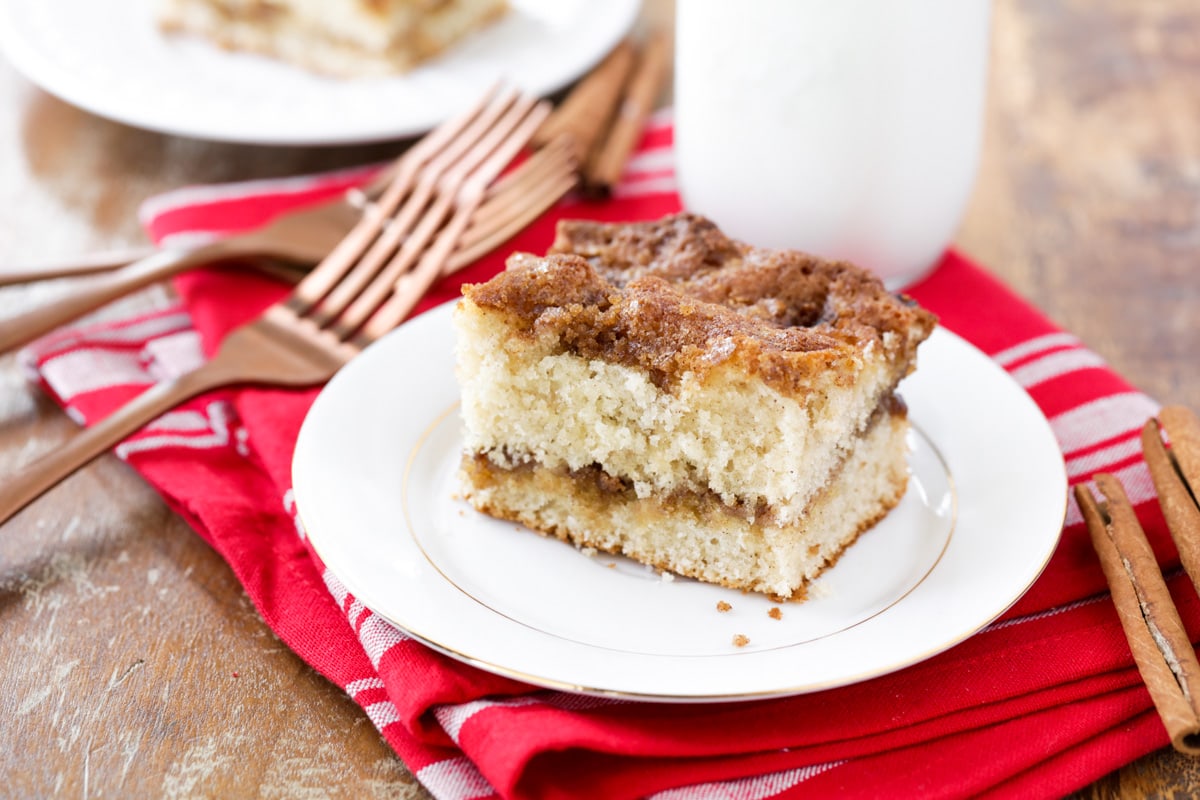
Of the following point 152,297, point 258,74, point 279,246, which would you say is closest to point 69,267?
point 152,297

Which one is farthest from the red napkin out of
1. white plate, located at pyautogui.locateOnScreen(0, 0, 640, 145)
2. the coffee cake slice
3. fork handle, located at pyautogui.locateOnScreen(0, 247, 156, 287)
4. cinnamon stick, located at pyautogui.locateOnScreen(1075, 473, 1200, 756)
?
white plate, located at pyautogui.locateOnScreen(0, 0, 640, 145)

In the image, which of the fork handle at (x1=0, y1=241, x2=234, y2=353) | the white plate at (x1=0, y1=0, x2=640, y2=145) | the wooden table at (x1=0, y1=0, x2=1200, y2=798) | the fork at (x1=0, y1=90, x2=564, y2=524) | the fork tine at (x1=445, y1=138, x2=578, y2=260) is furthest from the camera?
the white plate at (x1=0, y1=0, x2=640, y2=145)

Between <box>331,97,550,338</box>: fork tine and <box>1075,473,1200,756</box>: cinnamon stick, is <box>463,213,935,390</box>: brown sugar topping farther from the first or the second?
<box>331,97,550,338</box>: fork tine

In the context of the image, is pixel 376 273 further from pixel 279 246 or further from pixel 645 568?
pixel 645 568

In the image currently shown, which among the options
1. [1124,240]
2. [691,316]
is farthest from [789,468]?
[1124,240]

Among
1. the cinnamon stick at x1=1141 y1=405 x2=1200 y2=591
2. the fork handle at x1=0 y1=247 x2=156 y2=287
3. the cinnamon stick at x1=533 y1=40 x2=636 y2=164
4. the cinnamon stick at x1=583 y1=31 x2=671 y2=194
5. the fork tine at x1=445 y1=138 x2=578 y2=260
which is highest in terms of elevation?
the fork handle at x1=0 y1=247 x2=156 y2=287

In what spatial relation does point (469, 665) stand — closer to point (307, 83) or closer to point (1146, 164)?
point (307, 83)

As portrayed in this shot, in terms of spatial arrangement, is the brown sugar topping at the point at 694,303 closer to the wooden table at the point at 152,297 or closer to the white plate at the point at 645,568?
the white plate at the point at 645,568
